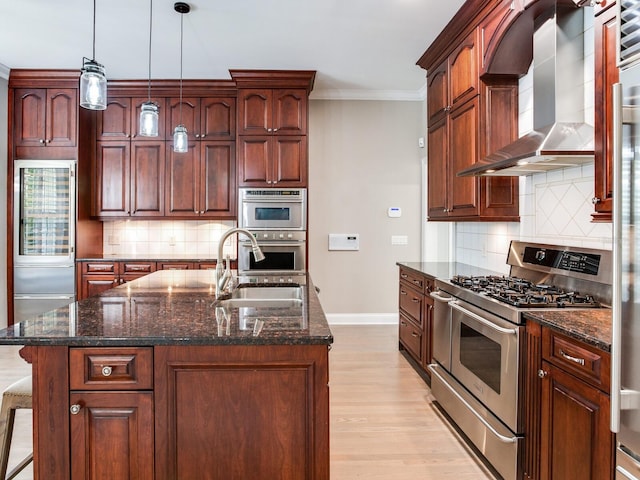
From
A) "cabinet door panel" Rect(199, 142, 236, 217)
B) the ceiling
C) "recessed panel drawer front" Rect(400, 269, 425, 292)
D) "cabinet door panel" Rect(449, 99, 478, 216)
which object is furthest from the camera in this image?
"cabinet door panel" Rect(199, 142, 236, 217)

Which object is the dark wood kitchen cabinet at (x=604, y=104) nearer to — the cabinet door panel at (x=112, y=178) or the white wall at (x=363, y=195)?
the white wall at (x=363, y=195)

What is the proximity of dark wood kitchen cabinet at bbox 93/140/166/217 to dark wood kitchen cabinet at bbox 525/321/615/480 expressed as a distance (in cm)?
412

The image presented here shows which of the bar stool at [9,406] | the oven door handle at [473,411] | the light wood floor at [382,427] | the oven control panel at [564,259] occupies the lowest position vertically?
the light wood floor at [382,427]

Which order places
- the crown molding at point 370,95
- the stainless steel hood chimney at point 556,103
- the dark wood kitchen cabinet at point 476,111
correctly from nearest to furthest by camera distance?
1. the stainless steel hood chimney at point 556,103
2. the dark wood kitchen cabinet at point 476,111
3. the crown molding at point 370,95

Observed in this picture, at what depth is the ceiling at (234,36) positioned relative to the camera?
122 inches

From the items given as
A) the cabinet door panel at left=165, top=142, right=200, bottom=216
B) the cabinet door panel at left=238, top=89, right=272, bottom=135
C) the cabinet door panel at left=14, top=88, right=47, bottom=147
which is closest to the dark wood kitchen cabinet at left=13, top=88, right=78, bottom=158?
the cabinet door panel at left=14, top=88, right=47, bottom=147

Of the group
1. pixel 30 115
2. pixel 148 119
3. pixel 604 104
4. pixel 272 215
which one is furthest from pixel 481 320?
pixel 30 115

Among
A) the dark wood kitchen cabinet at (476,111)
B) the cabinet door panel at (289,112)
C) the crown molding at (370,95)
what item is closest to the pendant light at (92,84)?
the dark wood kitchen cabinet at (476,111)

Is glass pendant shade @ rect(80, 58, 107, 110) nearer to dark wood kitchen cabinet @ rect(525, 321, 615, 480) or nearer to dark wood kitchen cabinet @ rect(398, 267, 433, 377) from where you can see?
dark wood kitchen cabinet @ rect(525, 321, 615, 480)

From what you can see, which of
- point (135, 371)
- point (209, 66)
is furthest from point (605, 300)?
point (209, 66)

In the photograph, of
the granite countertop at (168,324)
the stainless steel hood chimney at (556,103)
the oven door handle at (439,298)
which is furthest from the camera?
the oven door handle at (439,298)

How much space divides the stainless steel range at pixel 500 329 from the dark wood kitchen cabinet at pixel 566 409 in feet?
0.26

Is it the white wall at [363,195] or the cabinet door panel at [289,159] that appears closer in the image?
the cabinet door panel at [289,159]

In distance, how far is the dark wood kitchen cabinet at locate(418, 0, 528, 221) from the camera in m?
2.80
